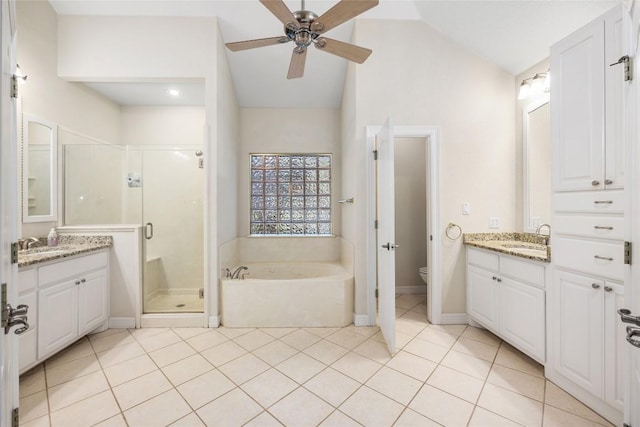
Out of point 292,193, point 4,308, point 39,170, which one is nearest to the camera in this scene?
point 4,308

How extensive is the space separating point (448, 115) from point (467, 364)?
2.34 metres

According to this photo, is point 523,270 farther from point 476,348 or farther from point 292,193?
point 292,193

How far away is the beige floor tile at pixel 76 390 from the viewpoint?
160cm

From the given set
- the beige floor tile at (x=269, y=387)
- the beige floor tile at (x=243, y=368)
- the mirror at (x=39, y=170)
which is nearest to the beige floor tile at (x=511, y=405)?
the beige floor tile at (x=269, y=387)

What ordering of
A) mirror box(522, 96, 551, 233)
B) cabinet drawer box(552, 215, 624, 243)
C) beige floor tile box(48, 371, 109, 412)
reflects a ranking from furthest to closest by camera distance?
mirror box(522, 96, 551, 233)
beige floor tile box(48, 371, 109, 412)
cabinet drawer box(552, 215, 624, 243)

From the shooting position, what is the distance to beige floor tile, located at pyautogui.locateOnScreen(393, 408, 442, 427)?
141cm

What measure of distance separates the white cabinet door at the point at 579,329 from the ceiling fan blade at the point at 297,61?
236cm

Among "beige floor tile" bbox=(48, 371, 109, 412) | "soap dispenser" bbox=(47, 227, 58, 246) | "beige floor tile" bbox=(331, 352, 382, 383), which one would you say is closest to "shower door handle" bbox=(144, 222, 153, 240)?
"soap dispenser" bbox=(47, 227, 58, 246)

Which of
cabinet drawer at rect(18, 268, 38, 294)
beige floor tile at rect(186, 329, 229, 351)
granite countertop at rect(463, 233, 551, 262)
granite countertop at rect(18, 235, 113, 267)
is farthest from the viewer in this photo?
beige floor tile at rect(186, 329, 229, 351)

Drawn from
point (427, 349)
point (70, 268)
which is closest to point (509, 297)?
point (427, 349)

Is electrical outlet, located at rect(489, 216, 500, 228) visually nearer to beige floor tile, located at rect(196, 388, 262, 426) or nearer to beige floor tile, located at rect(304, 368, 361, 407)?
beige floor tile, located at rect(304, 368, 361, 407)

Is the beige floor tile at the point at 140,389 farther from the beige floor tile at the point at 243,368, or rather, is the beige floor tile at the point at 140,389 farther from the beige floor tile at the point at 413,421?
the beige floor tile at the point at 413,421

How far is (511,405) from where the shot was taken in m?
1.56

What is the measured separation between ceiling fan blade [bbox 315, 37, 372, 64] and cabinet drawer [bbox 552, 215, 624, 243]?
1759 mm
